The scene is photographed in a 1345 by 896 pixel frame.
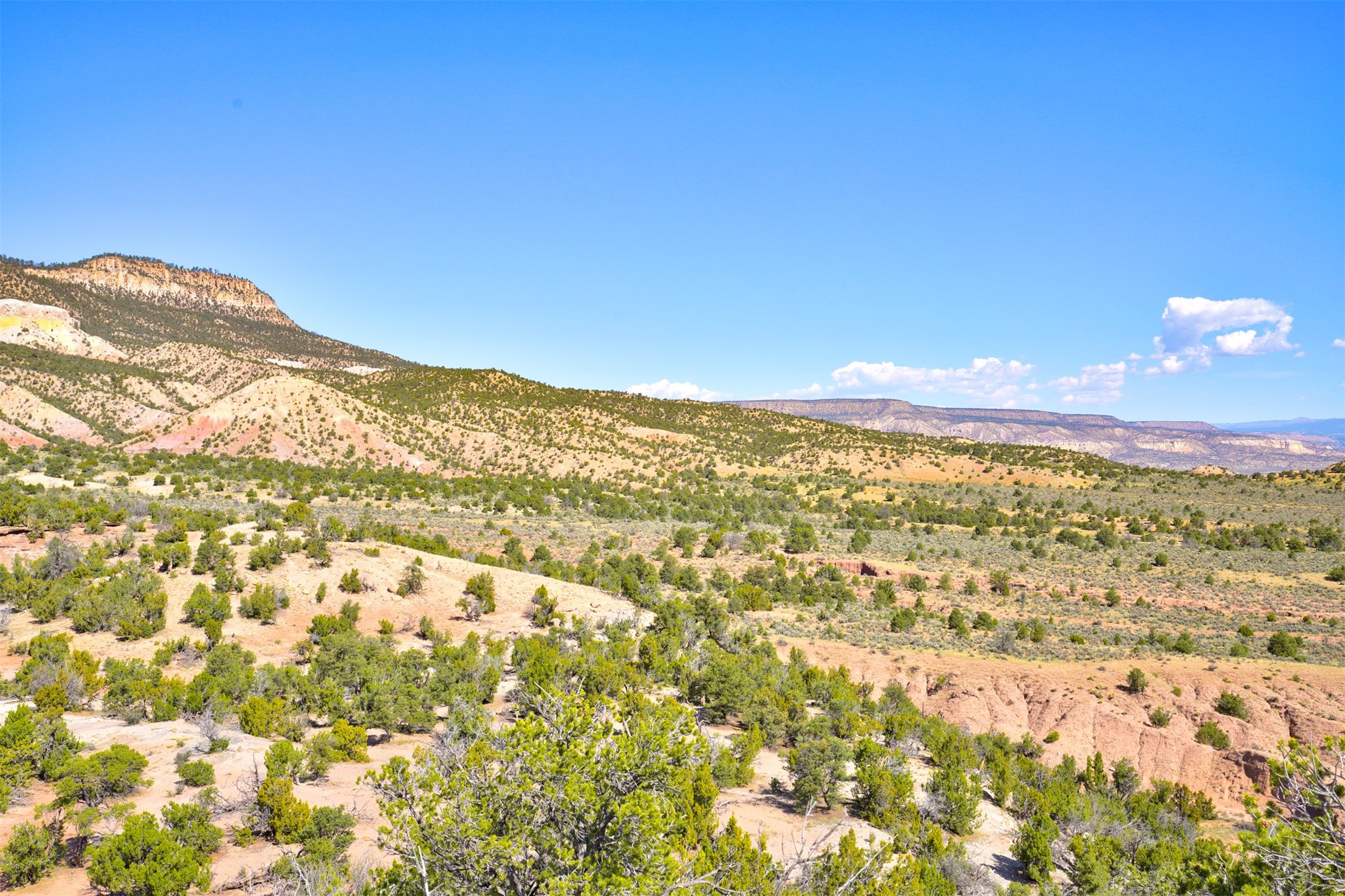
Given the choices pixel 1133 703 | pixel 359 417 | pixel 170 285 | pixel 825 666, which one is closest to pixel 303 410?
pixel 359 417

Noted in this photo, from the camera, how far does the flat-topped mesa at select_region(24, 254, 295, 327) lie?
121750 mm

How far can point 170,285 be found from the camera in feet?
434

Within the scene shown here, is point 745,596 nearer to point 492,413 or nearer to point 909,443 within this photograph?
point 492,413

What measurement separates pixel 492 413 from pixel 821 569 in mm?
50400

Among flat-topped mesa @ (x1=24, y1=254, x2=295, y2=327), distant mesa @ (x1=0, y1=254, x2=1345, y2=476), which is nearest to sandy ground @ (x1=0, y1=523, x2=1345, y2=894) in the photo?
distant mesa @ (x1=0, y1=254, x2=1345, y2=476)

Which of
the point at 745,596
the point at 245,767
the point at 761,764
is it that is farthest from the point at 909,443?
the point at 245,767

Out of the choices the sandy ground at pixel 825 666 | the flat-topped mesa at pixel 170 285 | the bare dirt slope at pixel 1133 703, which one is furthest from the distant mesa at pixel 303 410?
the bare dirt slope at pixel 1133 703

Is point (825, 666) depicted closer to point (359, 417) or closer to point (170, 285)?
point (359, 417)

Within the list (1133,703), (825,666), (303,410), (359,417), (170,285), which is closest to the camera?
(1133,703)

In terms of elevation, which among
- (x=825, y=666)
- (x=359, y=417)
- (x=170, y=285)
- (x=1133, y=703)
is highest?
(x=170, y=285)

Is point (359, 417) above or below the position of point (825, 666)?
above

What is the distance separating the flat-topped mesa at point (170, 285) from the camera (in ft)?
399

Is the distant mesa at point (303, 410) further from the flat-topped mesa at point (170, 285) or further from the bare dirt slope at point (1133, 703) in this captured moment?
the bare dirt slope at point (1133, 703)

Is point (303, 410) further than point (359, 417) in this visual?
No
